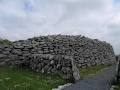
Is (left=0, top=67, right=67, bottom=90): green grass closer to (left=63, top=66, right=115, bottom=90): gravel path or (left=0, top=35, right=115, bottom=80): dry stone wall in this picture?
(left=63, top=66, right=115, bottom=90): gravel path

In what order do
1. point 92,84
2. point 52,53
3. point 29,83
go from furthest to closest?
point 52,53
point 92,84
point 29,83

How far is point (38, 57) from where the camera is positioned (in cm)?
2539

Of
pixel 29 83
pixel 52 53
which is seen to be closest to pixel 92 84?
pixel 29 83

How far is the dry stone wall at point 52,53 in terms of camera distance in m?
23.5

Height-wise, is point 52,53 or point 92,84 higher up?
point 52,53

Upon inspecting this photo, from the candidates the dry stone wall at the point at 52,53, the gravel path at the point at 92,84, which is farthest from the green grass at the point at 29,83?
the dry stone wall at the point at 52,53

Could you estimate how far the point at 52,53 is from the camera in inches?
1179

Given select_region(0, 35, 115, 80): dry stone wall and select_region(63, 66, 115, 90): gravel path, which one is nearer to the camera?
select_region(63, 66, 115, 90): gravel path

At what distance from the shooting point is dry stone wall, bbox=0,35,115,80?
23.5 m

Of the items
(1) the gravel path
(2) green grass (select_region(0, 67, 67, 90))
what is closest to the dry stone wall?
(2) green grass (select_region(0, 67, 67, 90))

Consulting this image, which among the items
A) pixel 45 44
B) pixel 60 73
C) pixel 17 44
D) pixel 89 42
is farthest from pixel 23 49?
pixel 89 42

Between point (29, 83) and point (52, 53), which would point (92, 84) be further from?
point (52, 53)

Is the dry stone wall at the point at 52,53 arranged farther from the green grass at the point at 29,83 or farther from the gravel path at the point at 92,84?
the gravel path at the point at 92,84

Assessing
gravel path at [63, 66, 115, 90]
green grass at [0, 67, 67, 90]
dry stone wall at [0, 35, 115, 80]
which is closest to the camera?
green grass at [0, 67, 67, 90]
